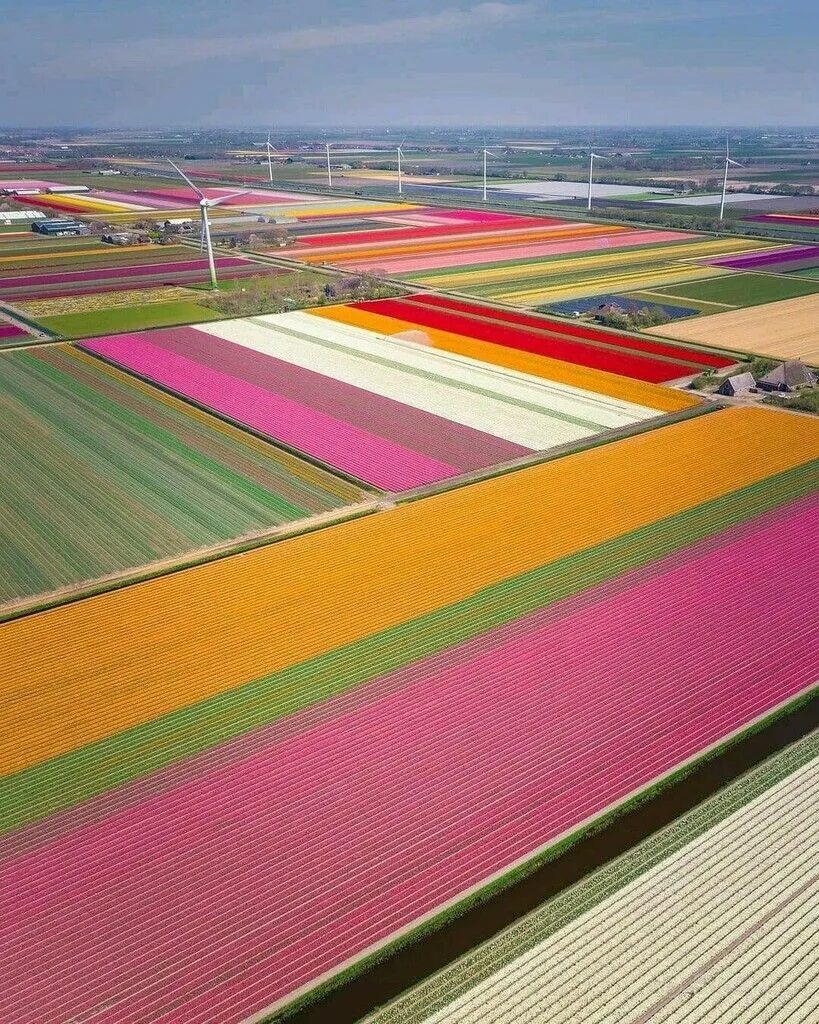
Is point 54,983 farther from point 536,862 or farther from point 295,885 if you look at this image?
point 536,862

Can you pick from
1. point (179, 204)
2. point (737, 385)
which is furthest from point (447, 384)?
point (179, 204)

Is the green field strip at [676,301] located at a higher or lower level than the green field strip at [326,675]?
higher

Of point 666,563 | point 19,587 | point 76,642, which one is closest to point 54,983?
point 76,642

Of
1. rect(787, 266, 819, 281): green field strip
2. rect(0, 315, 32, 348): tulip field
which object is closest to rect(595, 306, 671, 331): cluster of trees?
rect(787, 266, 819, 281): green field strip

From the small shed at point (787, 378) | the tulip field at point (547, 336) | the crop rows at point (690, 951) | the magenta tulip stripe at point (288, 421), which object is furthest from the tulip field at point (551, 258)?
the crop rows at point (690, 951)

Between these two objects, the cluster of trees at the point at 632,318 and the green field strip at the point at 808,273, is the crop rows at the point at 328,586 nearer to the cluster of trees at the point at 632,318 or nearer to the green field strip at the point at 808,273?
the cluster of trees at the point at 632,318

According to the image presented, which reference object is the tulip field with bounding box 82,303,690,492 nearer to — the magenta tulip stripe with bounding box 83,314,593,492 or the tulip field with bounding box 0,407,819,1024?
the magenta tulip stripe with bounding box 83,314,593,492
